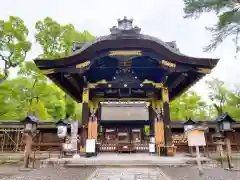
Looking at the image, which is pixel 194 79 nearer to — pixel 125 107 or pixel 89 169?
pixel 89 169

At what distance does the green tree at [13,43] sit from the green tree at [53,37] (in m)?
2.37

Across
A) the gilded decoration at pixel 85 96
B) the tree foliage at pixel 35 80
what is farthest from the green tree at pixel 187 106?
the gilded decoration at pixel 85 96

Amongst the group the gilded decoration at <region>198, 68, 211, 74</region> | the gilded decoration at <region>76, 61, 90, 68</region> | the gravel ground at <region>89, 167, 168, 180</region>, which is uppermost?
the gilded decoration at <region>76, 61, 90, 68</region>

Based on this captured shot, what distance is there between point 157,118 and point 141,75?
2300 mm

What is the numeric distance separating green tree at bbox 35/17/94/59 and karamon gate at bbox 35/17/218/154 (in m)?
11.5

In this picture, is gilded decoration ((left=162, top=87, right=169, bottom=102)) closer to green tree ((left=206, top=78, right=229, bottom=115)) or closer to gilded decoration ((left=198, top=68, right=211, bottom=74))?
gilded decoration ((left=198, top=68, right=211, bottom=74))

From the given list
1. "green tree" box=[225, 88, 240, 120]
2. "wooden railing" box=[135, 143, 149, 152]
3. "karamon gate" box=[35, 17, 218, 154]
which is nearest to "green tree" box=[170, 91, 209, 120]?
"green tree" box=[225, 88, 240, 120]

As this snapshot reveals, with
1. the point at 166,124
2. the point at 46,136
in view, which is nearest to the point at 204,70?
the point at 166,124

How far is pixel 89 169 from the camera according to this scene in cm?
530

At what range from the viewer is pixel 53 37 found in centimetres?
1977

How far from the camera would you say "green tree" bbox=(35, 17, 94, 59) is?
762 inches

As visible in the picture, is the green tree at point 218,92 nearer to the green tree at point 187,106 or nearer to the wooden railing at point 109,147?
the green tree at point 187,106

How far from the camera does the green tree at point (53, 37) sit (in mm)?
19344

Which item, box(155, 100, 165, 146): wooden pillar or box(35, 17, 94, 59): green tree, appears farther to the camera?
box(35, 17, 94, 59): green tree
